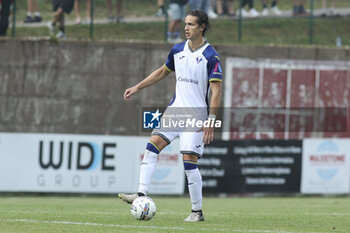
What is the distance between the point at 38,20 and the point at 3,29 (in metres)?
0.96

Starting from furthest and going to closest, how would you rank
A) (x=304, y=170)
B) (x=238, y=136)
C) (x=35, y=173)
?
1. (x=238, y=136)
2. (x=304, y=170)
3. (x=35, y=173)

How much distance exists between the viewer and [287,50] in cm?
2133

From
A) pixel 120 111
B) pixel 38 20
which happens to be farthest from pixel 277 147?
pixel 38 20

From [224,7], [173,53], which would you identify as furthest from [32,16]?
[173,53]

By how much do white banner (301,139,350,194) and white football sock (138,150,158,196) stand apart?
11274mm

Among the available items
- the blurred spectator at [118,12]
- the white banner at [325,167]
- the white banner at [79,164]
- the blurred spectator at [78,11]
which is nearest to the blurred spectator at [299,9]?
Answer: the white banner at [325,167]

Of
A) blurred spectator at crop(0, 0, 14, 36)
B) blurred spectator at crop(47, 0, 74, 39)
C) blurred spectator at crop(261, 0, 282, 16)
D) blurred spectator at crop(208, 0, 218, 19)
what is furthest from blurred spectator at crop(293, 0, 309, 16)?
blurred spectator at crop(0, 0, 14, 36)

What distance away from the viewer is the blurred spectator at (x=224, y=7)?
21.8 meters

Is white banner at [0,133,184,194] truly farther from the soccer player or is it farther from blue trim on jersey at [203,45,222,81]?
blue trim on jersey at [203,45,222,81]

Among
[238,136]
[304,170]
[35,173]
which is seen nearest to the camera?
[35,173]

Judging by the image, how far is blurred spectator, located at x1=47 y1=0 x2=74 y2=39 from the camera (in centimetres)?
1994

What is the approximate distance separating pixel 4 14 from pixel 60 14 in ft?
4.80

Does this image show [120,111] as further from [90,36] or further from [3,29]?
[3,29]

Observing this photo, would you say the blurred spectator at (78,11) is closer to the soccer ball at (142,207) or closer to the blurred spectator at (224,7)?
the blurred spectator at (224,7)
